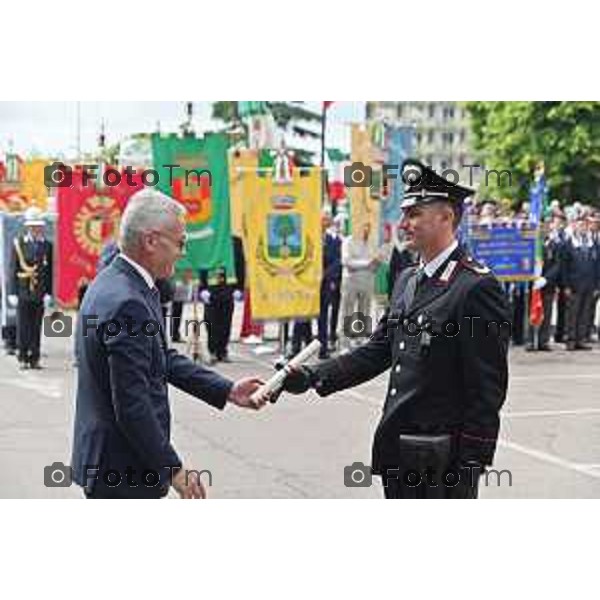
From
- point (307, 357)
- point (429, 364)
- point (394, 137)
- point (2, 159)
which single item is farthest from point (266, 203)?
point (429, 364)

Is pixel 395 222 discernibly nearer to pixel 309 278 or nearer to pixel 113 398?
pixel 309 278

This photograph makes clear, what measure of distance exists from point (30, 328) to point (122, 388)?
6.46 meters

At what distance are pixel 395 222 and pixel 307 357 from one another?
3.11 meters

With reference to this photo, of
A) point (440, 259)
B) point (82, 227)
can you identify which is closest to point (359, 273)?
point (82, 227)

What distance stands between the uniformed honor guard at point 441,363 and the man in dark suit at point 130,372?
0.84m

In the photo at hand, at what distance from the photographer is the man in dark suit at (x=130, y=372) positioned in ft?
13.6

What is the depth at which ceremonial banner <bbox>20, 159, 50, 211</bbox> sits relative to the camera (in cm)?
722

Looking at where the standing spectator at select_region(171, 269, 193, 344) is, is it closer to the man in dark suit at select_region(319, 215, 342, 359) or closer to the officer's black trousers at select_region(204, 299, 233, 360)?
the officer's black trousers at select_region(204, 299, 233, 360)

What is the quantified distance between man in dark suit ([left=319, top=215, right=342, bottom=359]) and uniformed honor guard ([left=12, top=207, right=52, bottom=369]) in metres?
2.26

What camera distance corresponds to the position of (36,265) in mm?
10172

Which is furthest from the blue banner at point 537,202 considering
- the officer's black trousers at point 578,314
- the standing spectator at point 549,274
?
the officer's black trousers at point 578,314

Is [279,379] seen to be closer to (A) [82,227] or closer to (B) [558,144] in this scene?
(A) [82,227]

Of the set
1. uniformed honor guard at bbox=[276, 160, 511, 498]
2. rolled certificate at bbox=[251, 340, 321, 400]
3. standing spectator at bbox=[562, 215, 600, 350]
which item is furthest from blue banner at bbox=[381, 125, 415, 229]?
standing spectator at bbox=[562, 215, 600, 350]

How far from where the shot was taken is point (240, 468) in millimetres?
7879
